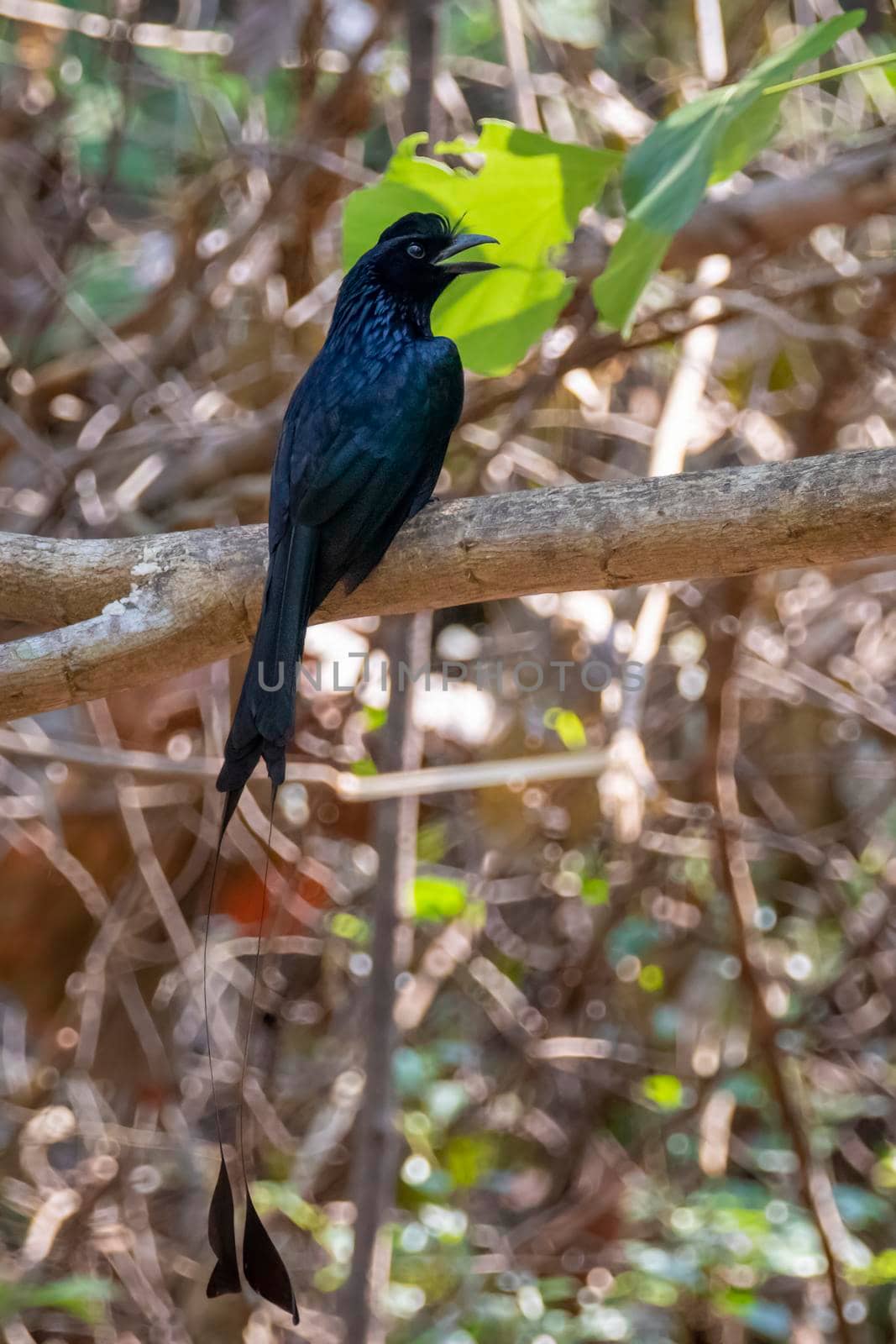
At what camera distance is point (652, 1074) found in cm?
424

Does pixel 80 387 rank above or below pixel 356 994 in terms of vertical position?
above

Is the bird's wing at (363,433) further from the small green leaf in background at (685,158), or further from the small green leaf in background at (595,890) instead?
the small green leaf in background at (595,890)

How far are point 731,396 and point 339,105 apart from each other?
161 centimetres

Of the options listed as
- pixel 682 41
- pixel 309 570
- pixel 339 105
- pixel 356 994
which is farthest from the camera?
pixel 682 41

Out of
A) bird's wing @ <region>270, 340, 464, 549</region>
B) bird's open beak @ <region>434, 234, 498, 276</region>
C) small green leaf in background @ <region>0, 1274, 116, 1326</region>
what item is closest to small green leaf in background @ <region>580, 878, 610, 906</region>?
small green leaf in background @ <region>0, 1274, 116, 1326</region>

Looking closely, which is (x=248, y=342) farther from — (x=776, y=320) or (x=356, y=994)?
(x=356, y=994)

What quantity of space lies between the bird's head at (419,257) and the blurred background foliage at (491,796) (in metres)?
0.80

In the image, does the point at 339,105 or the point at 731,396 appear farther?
the point at 731,396

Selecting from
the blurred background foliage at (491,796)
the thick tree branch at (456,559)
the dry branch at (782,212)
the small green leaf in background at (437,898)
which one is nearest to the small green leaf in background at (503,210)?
the thick tree branch at (456,559)

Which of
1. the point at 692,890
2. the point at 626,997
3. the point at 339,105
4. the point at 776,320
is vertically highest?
the point at 339,105

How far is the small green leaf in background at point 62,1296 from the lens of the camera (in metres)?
2.92

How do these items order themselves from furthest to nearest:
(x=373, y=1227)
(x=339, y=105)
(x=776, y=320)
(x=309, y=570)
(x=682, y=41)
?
1. (x=682, y=41)
2. (x=339, y=105)
3. (x=776, y=320)
4. (x=373, y=1227)
5. (x=309, y=570)

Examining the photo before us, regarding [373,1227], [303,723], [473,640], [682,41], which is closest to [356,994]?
[303,723]

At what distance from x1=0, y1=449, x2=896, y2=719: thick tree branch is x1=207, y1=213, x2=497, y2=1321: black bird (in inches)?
3.7
